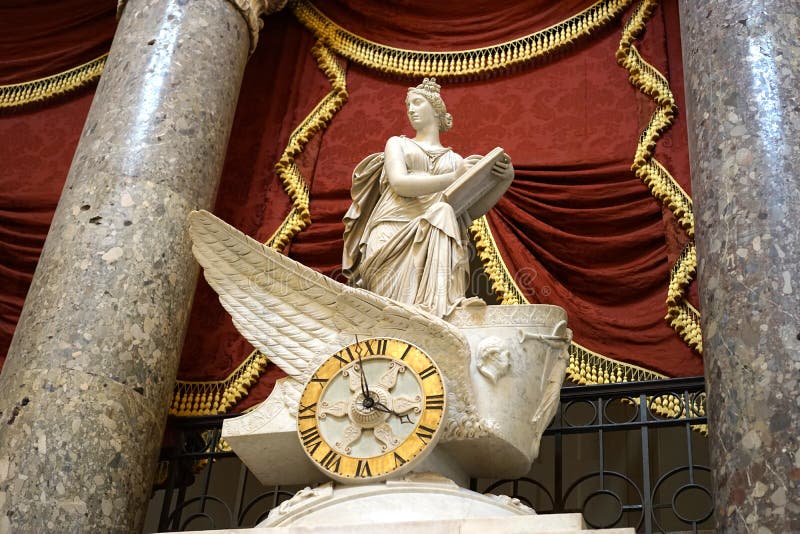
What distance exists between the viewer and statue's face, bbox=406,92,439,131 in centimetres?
471

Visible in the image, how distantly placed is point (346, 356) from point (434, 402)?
404 millimetres

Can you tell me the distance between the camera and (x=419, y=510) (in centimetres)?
345

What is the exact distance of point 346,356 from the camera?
3912 millimetres

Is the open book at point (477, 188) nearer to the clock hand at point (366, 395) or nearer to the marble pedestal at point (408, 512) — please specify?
the clock hand at point (366, 395)

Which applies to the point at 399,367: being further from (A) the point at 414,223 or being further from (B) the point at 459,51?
(B) the point at 459,51

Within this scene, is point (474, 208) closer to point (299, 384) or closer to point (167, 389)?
point (299, 384)

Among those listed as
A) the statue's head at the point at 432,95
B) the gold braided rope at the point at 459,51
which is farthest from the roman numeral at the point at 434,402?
the gold braided rope at the point at 459,51

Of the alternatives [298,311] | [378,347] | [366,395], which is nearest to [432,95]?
[298,311]

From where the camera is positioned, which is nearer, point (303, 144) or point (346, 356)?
point (346, 356)

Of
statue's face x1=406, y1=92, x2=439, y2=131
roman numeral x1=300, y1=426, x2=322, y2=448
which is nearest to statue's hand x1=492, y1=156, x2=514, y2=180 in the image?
statue's face x1=406, y1=92, x2=439, y2=131

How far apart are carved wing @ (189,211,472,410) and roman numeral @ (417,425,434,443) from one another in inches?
→ 8.1

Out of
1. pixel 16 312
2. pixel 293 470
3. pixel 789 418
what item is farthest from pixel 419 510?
pixel 16 312

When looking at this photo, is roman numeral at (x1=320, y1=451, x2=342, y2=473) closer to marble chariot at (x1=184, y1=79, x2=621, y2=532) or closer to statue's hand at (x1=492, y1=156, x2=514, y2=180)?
marble chariot at (x1=184, y1=79, x2=621, y2=532)

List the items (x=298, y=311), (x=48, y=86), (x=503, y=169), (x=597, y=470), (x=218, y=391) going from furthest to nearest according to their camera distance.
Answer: (x=48, y=86) < (x=597, y=470) < (x=218, y=391) < (x=503, y=169) < (x=298, y=311)
